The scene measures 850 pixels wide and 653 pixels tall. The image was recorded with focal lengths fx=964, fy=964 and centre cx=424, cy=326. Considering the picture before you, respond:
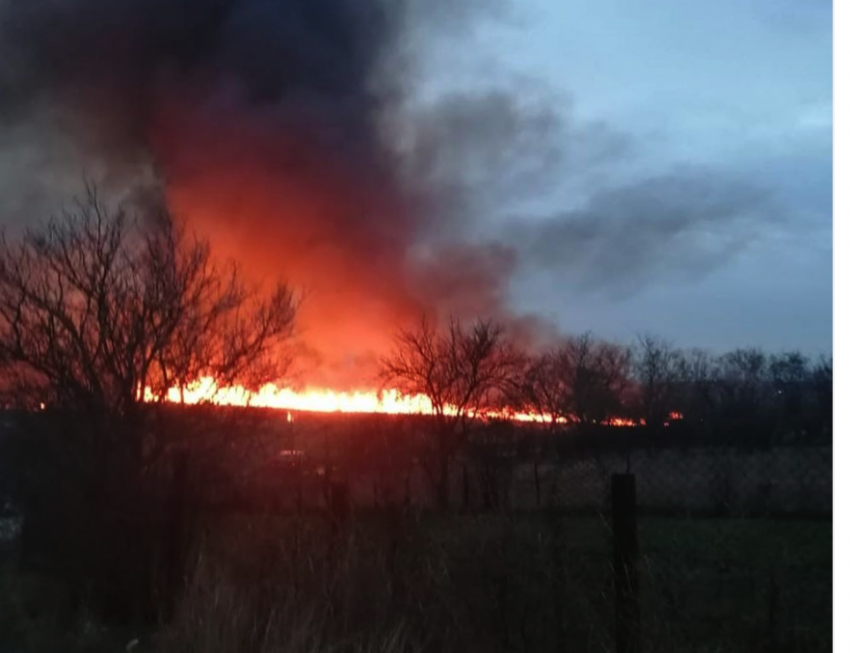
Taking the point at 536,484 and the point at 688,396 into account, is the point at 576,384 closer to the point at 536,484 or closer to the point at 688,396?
the point at 688,396

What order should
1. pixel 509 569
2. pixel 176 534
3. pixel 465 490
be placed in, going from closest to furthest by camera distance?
pixel 509 569
pixel 465 490
pixel 176 534

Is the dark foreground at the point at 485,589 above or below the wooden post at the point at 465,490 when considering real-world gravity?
below

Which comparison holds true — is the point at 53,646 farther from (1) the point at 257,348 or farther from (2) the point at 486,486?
(1) the point at 257,348

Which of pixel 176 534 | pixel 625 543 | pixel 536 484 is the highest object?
pixel 536 484

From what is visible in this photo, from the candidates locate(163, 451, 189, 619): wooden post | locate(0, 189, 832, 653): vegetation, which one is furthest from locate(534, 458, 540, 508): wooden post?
locate(163, 451, 189, 619): wooden post

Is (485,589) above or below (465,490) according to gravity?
below

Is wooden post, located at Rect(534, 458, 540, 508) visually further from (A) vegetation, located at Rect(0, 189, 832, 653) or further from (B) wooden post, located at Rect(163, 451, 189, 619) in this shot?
(B) wooden post, located at Rect(163, 451, 189, 619)

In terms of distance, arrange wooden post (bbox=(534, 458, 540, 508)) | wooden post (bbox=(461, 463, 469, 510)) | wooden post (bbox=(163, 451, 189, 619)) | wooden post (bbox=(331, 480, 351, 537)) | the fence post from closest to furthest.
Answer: the fence post
wooden post (bbox=(534, 458, 540, 508))
wooden post (bbox=(331, 480, 351, 537))
wooden post (bbox=(461, 463, 469, 510))
wooden post (bbox=(163, 451, 189, 619))

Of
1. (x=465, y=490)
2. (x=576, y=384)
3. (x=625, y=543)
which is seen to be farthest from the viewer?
(x=576, y=384)

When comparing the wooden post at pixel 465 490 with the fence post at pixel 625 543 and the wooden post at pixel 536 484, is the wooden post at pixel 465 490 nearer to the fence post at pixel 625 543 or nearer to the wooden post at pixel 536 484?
the wooden post at pixel 536 484

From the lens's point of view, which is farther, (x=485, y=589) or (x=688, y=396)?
(x=688, y=396)

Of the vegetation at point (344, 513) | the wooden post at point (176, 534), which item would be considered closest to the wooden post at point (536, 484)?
the vegetation at point (344, 513)

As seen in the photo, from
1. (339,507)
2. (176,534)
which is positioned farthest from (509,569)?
(176,534)

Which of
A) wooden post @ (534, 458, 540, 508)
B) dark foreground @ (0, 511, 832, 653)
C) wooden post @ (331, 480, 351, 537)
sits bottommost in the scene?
dark foreground @ (0, 511, 832, 653)
